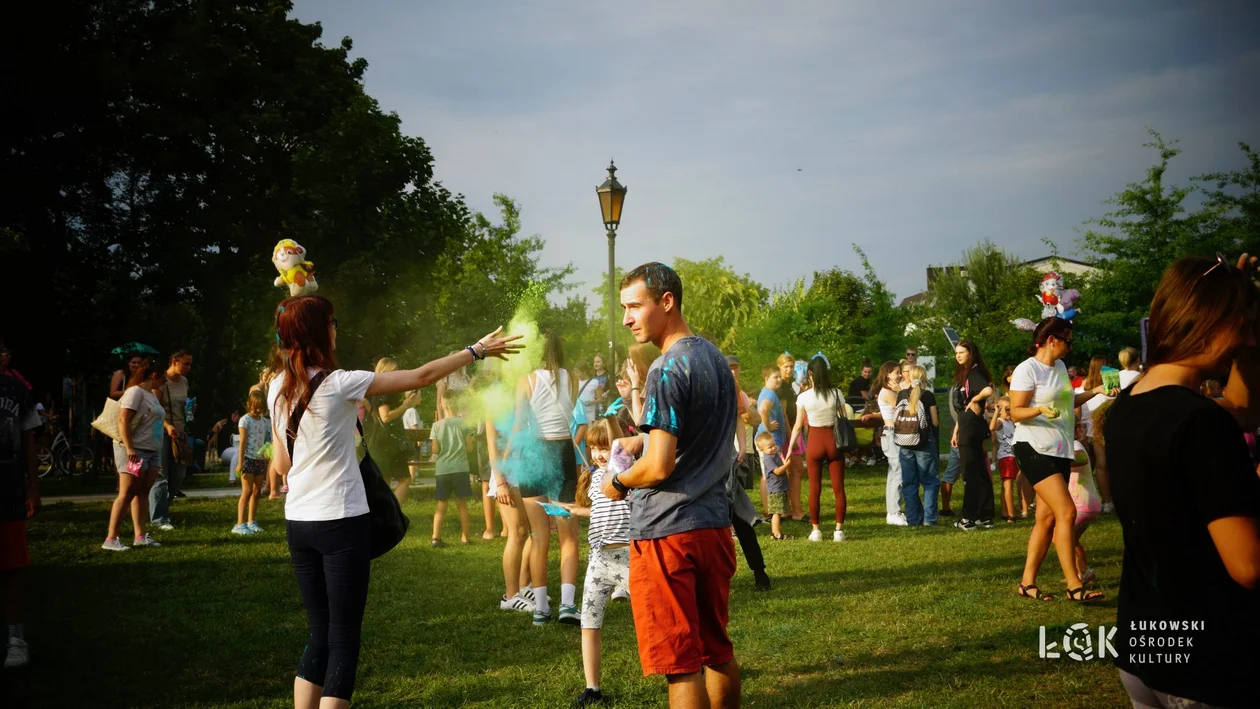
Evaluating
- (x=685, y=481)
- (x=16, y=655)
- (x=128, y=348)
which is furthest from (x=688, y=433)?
(x=128, y=348)

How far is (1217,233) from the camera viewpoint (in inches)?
1094

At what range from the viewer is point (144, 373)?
33.8 ft

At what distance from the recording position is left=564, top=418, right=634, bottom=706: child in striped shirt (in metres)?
5.05

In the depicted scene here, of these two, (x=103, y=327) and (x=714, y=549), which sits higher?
(x=103, y=327)

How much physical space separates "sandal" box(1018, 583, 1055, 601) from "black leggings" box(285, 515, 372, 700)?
557 centimetres

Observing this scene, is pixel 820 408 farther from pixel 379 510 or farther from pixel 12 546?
pixel 12 546

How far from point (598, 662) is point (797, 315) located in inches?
750

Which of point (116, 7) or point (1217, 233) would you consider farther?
point (1217, 233)

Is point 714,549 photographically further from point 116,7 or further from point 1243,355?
point 116,7

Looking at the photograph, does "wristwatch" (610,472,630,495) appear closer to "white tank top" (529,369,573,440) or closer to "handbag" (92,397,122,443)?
"white tank top" (529,369,573,440)

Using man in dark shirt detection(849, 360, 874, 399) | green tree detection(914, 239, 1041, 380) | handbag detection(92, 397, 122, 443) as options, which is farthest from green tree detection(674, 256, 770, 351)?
handbag detection(92, 397, 122, 443)

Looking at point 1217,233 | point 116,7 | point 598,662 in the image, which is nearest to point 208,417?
point 116,7

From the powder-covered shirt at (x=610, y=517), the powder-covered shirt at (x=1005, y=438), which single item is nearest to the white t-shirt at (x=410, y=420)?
the powder-covered shirt at (x=1005, y=438)

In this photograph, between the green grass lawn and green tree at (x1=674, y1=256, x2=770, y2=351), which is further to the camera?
green tree at (x1=674, y1=256, x2=770, y2=351)
